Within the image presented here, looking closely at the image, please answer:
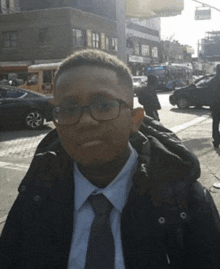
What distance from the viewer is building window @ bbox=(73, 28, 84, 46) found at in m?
38.1

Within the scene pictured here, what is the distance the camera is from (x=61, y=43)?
122 ft

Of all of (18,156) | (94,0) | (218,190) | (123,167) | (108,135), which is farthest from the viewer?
(94,0)

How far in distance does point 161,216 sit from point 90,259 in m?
0.31

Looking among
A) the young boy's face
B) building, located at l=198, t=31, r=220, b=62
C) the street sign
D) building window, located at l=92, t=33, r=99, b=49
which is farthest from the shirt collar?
building, located at l=198, t=31, r=220, b=62

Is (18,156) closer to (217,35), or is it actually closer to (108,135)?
(108,135)

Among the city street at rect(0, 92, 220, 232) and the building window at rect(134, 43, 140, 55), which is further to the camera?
the building window at rect(134, 43, 140, 55)

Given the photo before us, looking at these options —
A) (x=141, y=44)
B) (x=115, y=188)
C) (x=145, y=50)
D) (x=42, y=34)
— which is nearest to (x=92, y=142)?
(x=115, y=188)

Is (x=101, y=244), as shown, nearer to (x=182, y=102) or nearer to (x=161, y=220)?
(x=161, y=220)

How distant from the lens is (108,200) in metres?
1.48

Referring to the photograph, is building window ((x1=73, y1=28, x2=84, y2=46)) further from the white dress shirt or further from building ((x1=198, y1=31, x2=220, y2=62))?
building ((x1=198, y1=31, x2=220, y2=62))

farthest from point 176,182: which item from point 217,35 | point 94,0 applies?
point 217,35

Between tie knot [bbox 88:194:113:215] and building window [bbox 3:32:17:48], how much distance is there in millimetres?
39905

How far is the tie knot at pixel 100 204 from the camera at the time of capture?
1466 mm

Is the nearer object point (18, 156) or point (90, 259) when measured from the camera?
point (90, 259)
